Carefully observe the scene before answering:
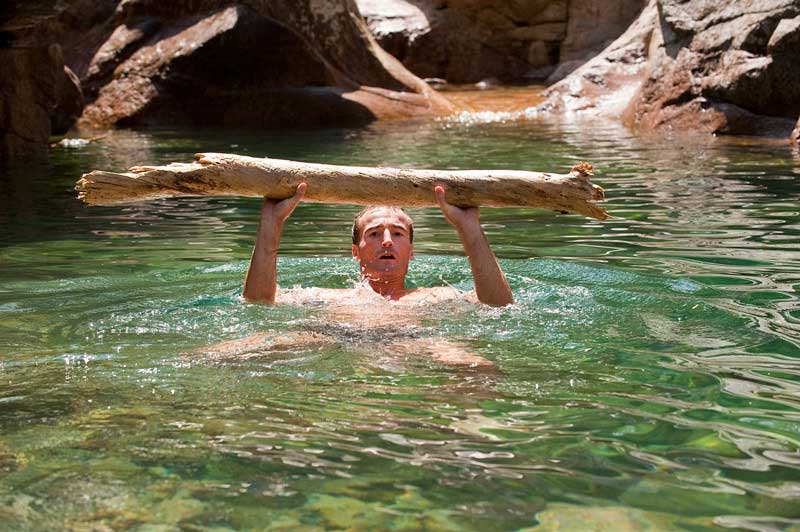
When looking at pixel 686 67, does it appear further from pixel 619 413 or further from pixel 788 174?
pixel 619 413

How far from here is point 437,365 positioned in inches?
194

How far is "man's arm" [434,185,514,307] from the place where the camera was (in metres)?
5.77

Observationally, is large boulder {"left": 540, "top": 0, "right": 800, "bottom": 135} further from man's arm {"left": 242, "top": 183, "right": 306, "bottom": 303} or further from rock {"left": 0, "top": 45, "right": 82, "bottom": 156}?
man's arm {"left": 242, "top": 183, "right": 306, "bottom": 303}

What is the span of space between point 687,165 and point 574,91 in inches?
291

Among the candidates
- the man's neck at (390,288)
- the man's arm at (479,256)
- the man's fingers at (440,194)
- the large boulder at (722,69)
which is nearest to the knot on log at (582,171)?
the man's arm at (479,256)

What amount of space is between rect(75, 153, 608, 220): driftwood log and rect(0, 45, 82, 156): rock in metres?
9.16

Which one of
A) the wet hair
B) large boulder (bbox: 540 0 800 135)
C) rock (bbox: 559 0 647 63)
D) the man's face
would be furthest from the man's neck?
rock (bbox: 559 0 647 63)

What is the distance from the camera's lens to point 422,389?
4.55m

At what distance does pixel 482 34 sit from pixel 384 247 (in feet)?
66.2

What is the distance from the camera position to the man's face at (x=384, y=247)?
644cm

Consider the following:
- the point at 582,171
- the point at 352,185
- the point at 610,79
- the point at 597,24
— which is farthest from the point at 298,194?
the point at 597,24

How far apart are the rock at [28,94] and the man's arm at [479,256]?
9781mm

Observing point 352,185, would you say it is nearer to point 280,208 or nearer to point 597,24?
point 280,208

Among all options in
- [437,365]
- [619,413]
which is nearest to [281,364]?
[437,365]
